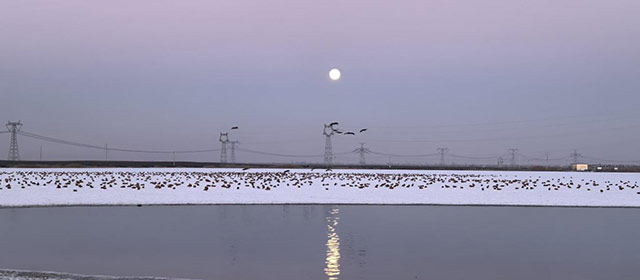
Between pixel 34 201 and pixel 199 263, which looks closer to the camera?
pixel 199 263

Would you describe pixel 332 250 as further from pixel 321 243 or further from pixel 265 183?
pixel 265 183

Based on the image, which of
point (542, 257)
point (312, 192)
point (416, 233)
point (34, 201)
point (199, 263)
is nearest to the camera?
point (199, 263)

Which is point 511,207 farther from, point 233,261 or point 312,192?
point 233,261

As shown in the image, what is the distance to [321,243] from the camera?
56.8 feet

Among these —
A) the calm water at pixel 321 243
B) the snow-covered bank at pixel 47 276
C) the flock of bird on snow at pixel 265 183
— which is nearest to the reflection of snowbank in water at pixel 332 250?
the calm water at pixel 321 243

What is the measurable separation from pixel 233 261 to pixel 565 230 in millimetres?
13565

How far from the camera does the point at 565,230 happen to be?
21438 millimetres

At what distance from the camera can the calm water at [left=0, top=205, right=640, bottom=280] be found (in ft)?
43.9

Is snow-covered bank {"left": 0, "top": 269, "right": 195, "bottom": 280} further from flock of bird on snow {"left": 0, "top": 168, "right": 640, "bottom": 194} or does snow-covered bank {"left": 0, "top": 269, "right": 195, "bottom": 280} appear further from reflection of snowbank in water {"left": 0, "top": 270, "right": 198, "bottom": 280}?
flock of bird on snow {"left": 0, "top": 168, "right": 640, "bottom": 194}

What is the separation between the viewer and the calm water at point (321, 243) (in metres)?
13.4

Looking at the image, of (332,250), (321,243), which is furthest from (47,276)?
(321,243)

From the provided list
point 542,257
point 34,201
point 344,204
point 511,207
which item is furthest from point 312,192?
point 542,257

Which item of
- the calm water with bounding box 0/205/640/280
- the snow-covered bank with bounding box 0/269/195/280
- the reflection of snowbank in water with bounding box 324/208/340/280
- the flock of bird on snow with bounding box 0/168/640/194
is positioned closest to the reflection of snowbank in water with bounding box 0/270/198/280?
the snow-covered bank with bounding box 0/269/195/280

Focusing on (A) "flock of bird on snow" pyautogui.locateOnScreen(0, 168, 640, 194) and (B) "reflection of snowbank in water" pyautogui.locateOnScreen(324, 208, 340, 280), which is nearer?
(B) "reflection of snowbank in water" pyautogui.locateOnScreen(324, 208, 340, 280)
